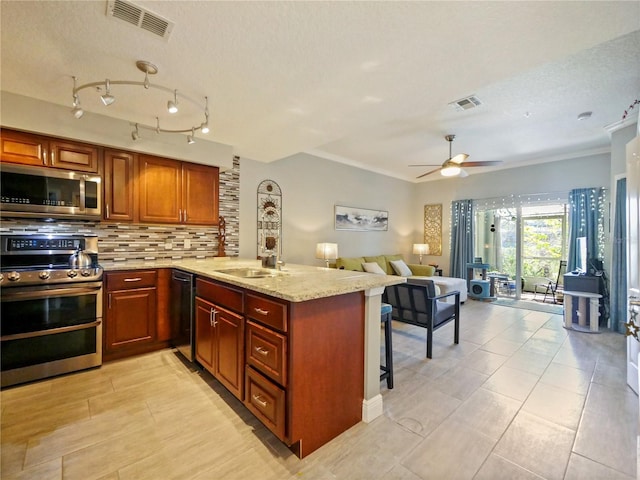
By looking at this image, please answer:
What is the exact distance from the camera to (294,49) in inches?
72.1

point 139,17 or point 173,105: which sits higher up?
point 139,17

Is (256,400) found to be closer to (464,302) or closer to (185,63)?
(185,63)

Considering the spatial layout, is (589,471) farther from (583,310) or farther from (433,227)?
(433,227)

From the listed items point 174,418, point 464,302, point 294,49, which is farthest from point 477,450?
point 464,302

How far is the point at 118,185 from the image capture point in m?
2.99

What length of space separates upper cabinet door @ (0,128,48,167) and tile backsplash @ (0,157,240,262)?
1.88 feet

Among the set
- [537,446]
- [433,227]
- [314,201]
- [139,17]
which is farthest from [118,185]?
[433,227]

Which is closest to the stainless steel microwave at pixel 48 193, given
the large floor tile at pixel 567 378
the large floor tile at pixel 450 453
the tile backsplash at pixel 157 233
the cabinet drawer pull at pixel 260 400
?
the tile backsplash at pixel 157 233

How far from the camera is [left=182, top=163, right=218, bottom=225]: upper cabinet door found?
343cm

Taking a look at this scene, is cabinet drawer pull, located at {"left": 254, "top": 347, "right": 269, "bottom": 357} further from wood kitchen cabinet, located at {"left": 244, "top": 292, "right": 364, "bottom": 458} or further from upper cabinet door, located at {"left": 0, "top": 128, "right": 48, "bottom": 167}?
Result: upper cabinet door, located at {"left": 0, "top": 128, "right": 48, "bottom": 167}

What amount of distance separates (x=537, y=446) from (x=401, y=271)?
427 cm

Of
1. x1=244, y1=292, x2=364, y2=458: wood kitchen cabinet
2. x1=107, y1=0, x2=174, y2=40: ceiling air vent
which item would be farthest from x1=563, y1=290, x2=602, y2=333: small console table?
x1=107, y1=0, x2=174, y2=40: ceiling air vent

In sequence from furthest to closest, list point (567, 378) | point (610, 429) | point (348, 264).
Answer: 1. point (348, 264)
2. point (567, 378)
3. point (610, 429)

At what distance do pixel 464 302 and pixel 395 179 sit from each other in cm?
307
